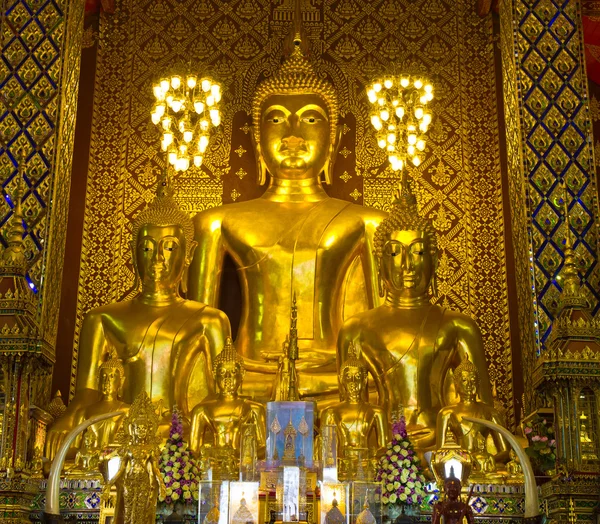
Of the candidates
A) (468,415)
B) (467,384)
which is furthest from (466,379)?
(468,415)

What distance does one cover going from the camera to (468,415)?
5.58 metres

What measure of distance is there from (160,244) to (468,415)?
1975 millimetres

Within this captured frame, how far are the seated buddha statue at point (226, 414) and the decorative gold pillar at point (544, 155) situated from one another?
1.51 metres

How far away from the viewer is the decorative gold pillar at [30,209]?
5.41m

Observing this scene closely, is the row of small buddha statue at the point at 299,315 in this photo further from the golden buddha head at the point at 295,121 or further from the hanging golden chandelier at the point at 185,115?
the hanging golden chandelier at the point at 185,115

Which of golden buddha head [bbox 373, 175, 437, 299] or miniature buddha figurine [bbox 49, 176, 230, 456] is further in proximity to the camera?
golden buddha head [bbox 373, 175, 437, 299]

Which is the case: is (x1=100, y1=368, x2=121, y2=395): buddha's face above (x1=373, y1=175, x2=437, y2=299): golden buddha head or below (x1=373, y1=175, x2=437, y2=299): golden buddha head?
below

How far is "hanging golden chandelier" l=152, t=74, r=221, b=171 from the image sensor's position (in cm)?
713

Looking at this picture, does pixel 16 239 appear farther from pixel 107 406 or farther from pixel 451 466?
pixel 451 466

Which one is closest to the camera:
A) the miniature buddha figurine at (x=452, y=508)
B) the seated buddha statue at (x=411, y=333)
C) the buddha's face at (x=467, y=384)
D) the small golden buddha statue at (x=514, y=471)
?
the miniature buddha figurine at (x=452, y=508)

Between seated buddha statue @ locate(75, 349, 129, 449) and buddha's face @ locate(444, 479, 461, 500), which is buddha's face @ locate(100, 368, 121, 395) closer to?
seated buddha statue @ locate(75, 349, 129, 449)

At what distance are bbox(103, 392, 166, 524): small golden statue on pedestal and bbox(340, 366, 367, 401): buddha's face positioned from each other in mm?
1288

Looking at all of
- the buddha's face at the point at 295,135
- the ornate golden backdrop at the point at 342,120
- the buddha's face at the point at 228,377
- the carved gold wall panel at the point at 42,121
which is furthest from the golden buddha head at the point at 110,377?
the buddha's face at the point at 295,135

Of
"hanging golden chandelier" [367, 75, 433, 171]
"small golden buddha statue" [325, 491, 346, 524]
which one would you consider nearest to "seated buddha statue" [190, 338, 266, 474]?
"small golden buddha statue" [325, 491, 346, 524]
